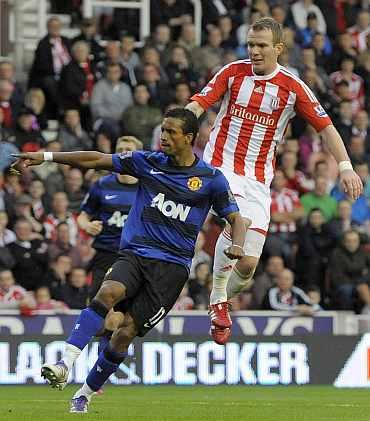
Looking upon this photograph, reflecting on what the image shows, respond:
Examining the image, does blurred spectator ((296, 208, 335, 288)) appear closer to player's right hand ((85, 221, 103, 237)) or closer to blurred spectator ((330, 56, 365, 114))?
blurred spectator ((330, 56, 365, 114))

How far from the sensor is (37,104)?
877 inches

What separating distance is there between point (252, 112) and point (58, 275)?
6.90 metres

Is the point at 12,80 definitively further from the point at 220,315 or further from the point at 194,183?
the point at 194,183

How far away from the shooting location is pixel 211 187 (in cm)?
1261

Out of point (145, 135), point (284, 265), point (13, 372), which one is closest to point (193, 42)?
point (145, 135)

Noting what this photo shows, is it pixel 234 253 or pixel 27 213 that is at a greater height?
pixel 234 253

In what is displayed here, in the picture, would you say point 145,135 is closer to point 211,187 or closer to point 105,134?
point 105,134

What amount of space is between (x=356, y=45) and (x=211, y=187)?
46.3 feet

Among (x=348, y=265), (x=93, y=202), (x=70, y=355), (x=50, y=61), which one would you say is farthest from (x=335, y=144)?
(x=50, y=61)

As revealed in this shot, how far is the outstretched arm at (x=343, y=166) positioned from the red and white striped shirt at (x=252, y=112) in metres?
0.10

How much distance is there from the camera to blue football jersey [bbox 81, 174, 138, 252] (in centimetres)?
1600

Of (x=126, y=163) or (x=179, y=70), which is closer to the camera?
(x=126, y=163)

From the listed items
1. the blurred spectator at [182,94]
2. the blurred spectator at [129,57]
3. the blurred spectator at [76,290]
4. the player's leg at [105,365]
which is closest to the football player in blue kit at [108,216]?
the player's leg at [105,365]

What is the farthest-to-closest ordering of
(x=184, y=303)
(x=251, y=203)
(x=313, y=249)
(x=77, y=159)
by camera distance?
(x=313, y=249) → (x=184, y=303) → (x=251, y=203) → (x=77, y=159)
